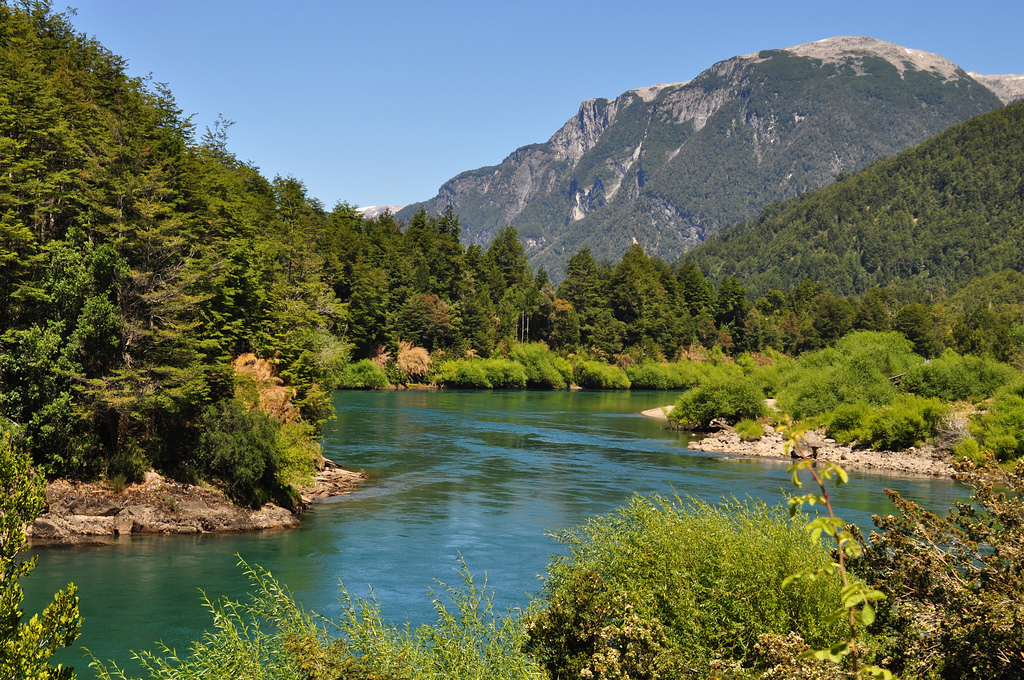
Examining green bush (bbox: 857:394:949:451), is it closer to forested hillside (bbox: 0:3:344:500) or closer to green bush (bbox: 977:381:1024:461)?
green bush (bbox: 977:381:1024:461)

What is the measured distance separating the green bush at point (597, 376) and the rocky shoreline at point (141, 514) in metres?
88.6

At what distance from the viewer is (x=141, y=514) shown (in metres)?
26.7

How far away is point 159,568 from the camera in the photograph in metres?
22.8

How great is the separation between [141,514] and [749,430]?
4012 centimetres

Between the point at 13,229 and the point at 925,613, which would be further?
the point at 13,229

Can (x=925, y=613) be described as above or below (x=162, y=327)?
below

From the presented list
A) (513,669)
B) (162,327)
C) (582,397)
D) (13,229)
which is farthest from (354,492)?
(582,397)

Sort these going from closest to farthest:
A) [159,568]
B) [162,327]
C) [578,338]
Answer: [159,568] < [162,327] < [578,338]

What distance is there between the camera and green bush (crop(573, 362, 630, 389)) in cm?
11594

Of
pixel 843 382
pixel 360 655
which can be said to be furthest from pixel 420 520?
pixel 843 382

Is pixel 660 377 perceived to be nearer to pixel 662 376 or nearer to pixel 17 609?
pixel 662 376

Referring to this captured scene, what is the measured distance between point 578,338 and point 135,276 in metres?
100

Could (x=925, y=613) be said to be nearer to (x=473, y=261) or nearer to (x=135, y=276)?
(x=135, y=276)

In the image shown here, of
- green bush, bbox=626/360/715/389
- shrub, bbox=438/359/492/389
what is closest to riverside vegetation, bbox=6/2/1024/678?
shrub, bbox=438/359/492/389
